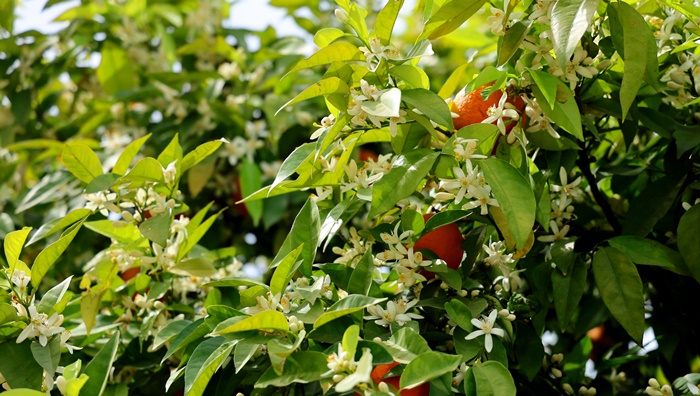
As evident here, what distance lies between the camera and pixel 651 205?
1.00 m

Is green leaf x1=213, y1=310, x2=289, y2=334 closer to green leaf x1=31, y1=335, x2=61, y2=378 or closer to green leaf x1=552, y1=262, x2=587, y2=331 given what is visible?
green leaf x1=31, y1=335, x2=61, y2=378

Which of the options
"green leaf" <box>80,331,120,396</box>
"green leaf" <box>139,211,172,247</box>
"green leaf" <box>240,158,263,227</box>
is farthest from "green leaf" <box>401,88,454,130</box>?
"green leaf" <box>240,158,263,227</box>

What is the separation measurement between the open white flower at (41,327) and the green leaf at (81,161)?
0.83 ft

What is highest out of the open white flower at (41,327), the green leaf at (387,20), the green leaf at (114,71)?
the green leaf at (387,20)

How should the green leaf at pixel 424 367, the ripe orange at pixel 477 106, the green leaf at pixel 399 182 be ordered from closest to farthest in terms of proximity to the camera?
1. the green leaf at pixel 424 367
2. the green leaf at pixel 399 182
3. the ripe orange at pixel 477 106

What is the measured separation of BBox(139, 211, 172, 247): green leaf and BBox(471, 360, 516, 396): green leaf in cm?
42

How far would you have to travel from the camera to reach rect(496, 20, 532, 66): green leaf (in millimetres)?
873

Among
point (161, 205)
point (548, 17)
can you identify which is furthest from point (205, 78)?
point (548, 17)

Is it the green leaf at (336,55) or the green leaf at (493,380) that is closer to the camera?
the green leaf at (493,380)

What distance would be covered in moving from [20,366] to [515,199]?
0.56 meters

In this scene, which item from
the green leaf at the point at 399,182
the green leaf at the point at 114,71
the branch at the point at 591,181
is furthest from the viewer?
the green leaf at the point at 114,71

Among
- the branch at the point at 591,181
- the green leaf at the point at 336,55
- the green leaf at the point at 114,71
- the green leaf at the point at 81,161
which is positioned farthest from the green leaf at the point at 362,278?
the green leaf at the point at 114,71

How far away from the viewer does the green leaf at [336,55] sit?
0.90 meters

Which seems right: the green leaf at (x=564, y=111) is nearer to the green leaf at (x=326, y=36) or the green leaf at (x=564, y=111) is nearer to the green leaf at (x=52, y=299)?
the green leaf at (x=326, y=36)
